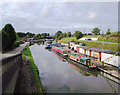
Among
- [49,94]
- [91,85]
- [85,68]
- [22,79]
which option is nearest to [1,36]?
[22,79]

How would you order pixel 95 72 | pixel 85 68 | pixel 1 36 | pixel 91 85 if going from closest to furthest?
pixel 91 85 → pixel 95 72 → pixel 85 68 → pixel 1 36

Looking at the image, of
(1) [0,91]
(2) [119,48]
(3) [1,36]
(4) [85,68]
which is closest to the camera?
(1) [0,91]

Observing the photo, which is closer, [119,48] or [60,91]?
[60,91]

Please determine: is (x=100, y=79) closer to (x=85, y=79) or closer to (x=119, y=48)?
(x=85, y=79)

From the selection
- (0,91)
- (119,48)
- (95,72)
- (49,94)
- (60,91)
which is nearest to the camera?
(0,91)

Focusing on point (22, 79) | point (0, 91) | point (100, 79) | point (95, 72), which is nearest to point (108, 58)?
point (95, 72)

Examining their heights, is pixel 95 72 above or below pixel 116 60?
below

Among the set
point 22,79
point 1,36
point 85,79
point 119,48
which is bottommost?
point 85,79

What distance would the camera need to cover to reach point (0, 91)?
717 cm

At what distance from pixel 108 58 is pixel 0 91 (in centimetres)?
2136

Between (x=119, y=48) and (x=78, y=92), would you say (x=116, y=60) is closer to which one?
(x=119, y=48)

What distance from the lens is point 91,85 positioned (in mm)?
15703

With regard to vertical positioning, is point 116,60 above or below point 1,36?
below

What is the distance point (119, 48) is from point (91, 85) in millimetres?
17991
